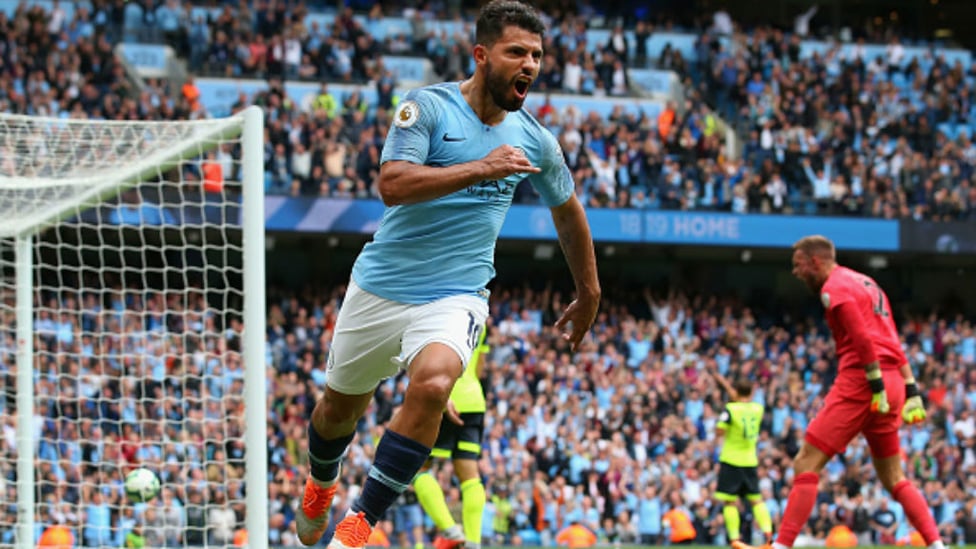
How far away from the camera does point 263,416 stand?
6523mm

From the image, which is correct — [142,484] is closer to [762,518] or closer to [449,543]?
[449,543]


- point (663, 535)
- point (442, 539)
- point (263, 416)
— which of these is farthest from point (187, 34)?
point (263, 416)

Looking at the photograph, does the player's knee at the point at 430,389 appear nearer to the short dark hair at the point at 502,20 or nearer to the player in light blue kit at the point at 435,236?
the player in light blue kit at the point at 435,236

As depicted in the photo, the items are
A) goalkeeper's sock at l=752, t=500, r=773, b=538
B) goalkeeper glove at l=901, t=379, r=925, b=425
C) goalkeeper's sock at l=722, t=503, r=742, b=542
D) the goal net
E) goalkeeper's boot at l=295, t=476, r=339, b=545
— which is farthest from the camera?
goalkeeper's sock at l=722, t=503, r=742, b=542

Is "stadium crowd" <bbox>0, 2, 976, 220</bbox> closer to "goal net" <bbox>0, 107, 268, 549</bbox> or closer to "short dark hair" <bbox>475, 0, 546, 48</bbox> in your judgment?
"goal net" <bbox>0, 107, 268, 549</bbox>

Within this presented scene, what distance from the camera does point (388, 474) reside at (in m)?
5.71

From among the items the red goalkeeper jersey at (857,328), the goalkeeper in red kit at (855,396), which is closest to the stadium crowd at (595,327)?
the goalkeeper in red kit at (855,396)

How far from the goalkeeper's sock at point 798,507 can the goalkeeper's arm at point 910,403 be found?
2.67 feet

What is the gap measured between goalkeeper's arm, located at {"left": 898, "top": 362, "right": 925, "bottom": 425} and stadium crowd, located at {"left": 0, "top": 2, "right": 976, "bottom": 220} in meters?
13.3

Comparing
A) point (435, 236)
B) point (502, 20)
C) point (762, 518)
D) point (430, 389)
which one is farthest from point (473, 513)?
point (762, 518)

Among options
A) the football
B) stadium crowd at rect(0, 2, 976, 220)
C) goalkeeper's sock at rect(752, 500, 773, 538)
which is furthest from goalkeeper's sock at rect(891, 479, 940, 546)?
stadium crowd at rect(0, 2, 976, 220)

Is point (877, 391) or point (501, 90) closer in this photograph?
point (501, 90)

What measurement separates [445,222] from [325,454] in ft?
5.03

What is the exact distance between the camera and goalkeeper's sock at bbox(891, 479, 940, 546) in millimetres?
9203
